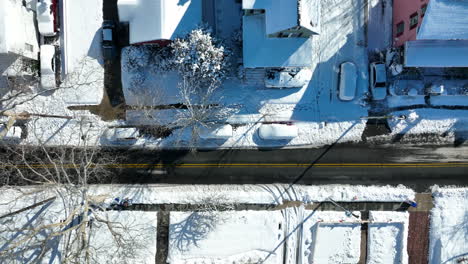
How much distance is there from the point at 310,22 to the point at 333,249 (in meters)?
14.5

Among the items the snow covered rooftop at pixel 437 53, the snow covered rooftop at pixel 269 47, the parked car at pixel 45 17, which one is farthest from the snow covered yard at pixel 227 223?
the parked car at pixel 45 17

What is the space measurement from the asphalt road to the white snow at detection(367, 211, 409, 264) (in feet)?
7.34

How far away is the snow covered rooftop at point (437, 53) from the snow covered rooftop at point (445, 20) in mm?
2042

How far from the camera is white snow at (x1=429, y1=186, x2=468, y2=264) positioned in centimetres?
2425

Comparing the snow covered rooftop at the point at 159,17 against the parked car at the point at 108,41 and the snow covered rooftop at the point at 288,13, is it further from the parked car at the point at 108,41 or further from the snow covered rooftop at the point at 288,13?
the snow covered rooftop at the point at 288,13

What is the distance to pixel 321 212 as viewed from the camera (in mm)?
24141

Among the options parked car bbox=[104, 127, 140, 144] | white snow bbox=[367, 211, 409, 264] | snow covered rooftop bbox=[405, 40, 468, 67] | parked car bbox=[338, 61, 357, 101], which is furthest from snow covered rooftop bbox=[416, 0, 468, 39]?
parked car bbox=[104, 127, 140, 144]

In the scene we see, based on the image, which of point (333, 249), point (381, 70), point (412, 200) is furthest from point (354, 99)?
point (333, 249)

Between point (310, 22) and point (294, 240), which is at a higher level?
point (310, 22)

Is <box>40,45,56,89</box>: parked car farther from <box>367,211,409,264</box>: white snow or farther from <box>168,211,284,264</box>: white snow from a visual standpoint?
<box>367,211,409,264</box>: white snow

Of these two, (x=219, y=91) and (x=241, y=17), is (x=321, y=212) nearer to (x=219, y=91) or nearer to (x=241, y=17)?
(x=219, y=91)

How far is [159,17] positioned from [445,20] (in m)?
15.3

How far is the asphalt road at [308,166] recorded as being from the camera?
78.7 ft

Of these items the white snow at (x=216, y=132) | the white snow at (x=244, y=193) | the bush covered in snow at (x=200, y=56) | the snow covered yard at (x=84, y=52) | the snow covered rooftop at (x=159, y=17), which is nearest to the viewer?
the snow covered rooftop at (x=159, y=17)
